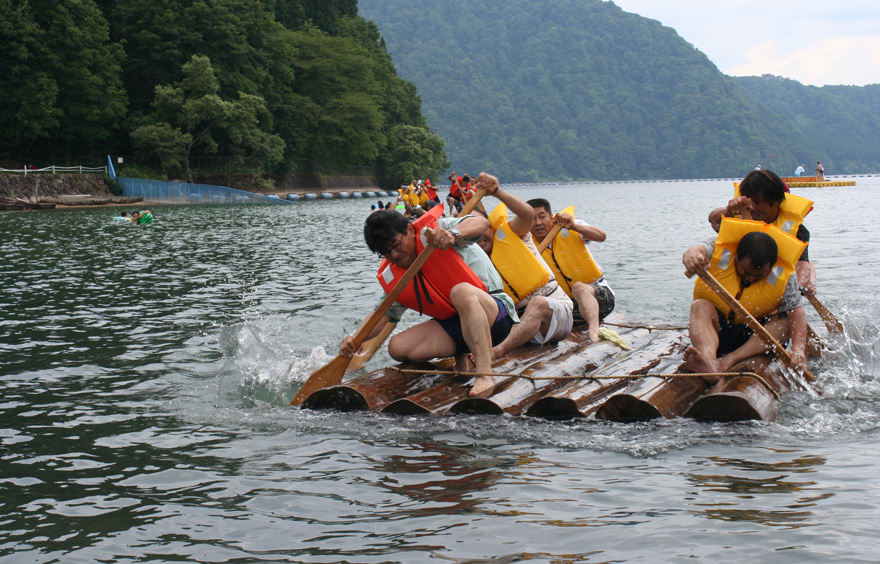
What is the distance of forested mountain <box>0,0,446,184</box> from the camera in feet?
141

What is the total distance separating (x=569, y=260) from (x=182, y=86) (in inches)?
1812

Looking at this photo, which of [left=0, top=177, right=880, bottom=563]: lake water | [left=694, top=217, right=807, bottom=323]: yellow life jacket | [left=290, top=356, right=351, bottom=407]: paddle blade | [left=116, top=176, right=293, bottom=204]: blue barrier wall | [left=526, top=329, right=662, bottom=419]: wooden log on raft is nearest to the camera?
[left=0, top=177, right=880, bottom=563]: lake water

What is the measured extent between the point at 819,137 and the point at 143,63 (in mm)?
156697

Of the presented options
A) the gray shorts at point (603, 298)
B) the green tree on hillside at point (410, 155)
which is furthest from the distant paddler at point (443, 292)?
the green tree on hillside at point (410, 155)

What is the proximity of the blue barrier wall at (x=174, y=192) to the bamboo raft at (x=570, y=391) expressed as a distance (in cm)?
4084

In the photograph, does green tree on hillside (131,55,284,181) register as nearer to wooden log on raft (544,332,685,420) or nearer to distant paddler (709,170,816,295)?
wooden log on raft (544,332,685,420)

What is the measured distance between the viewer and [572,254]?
9438mm

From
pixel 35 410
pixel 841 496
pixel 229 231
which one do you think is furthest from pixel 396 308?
pixel 229 231

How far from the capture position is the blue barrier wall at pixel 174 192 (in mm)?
44812

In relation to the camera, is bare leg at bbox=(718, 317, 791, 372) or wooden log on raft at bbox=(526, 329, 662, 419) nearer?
wooden log on raft at bbox=(526, 329, 662, 419)

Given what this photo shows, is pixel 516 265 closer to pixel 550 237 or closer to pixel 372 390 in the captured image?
pixel 550 237

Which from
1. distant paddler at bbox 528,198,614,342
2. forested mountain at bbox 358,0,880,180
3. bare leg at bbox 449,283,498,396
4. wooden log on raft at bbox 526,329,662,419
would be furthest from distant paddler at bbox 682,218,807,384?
forested mountain at bbox 358,0,880,180

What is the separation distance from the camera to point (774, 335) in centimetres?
685

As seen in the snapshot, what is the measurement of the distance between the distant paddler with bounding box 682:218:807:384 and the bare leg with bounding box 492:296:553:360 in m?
1.44
